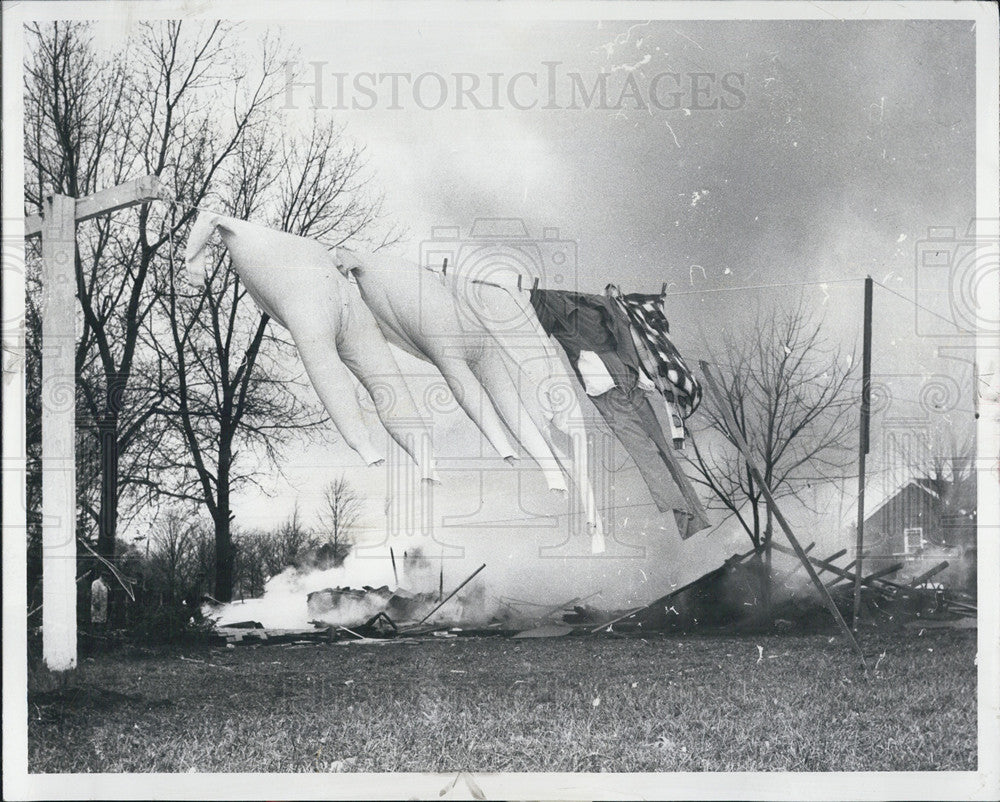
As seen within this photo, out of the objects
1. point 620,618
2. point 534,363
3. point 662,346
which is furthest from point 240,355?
point 620,618

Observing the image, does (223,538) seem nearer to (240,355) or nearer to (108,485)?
(108,485)

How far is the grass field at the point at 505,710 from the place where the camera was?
13.2ft

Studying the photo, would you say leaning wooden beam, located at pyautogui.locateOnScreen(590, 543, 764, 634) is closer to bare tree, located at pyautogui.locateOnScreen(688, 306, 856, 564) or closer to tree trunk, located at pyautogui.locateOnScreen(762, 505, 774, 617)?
tree trunk, located at pyautogui.locateOnScreen(762, 505, 774, 617)

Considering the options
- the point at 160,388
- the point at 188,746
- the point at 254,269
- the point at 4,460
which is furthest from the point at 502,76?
the point at 188,746

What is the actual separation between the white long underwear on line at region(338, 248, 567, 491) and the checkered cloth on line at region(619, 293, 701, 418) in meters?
0.57

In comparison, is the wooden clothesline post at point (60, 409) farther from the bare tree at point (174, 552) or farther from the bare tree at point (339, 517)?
the bare tree at point (339, 517)

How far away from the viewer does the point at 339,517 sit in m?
4.12

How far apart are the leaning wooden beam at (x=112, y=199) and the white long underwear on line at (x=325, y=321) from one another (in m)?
0.23

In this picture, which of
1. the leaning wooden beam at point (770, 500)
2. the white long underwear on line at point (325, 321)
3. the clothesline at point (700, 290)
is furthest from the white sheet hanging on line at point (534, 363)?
the leaning wooden beam at point (770, 500)

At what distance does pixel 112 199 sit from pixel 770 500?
9.76 ft

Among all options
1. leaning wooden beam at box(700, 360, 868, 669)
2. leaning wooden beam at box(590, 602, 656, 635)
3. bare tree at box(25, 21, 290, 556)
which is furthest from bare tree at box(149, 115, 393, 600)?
leaning wooden beam at box(700, 360, 868, 669)

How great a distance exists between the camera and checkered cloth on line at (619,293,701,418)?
417 cm

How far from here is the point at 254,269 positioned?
4117mm

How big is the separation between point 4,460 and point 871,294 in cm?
364
